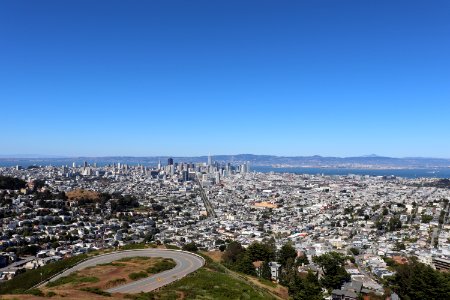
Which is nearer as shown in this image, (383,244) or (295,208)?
(383,244)

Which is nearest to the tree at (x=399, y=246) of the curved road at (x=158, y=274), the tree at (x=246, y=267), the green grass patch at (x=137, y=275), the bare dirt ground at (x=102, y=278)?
the tree at (x=246, y=267)

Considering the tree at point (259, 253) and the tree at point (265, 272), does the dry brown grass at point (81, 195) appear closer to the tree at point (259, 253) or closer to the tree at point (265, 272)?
the tree at point (259, 253)

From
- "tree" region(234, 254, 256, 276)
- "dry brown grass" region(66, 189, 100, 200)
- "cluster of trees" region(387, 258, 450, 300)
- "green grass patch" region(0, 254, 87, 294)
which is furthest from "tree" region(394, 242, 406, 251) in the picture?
"dry brown grass" region(66, 189, 100, 200)

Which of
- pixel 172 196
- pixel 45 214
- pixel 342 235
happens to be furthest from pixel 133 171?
pixel 342 235

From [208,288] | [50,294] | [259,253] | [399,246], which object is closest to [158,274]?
[208,288]

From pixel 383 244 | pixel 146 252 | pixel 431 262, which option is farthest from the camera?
pixel 383 244

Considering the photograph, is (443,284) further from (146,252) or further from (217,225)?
(217,225)

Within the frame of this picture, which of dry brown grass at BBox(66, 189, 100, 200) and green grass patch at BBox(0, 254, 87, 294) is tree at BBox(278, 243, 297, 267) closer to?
green grass patch at BBox(0, 254, 87, 294)
